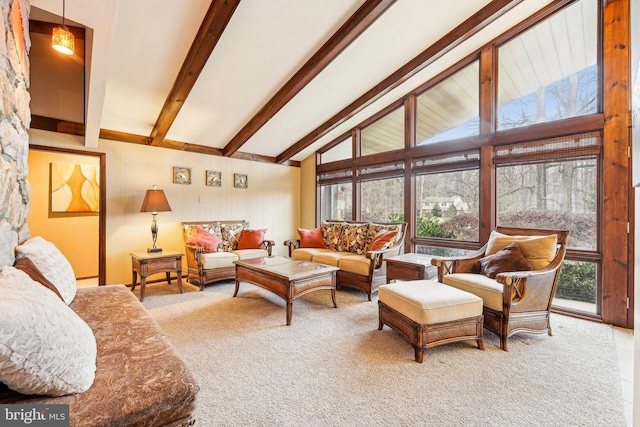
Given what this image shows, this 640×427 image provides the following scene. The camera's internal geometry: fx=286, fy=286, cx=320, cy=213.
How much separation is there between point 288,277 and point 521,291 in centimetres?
208

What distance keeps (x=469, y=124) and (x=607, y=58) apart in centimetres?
139

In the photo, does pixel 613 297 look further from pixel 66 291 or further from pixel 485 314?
pixel 66 291

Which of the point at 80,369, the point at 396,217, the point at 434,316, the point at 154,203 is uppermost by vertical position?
the point at 154,203

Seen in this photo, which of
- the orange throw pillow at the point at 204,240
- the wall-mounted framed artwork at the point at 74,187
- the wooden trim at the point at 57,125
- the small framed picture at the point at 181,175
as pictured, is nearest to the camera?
the wooden trim at the point at 57,125

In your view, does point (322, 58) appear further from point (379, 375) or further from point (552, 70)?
point (379, 375)

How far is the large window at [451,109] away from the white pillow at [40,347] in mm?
4368

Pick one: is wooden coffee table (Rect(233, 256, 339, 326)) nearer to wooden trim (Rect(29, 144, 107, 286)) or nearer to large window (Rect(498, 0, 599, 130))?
wooden trim (Rect(29, 144, 107, 286))

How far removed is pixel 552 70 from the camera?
3.32 metres

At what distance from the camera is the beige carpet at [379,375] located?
1.61 m

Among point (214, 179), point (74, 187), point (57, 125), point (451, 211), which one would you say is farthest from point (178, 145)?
point (451, 211)

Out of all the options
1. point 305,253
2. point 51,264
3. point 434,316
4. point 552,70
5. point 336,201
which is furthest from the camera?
point 336,201

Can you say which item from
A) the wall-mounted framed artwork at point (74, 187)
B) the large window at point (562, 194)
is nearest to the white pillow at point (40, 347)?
the large window at point (562, 194)

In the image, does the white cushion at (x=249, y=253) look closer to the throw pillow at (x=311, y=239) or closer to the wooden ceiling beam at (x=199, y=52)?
the throw pillow at (x=311, y=239)

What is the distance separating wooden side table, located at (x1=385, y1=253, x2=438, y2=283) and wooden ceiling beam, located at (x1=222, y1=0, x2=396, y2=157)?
8.16 ft
